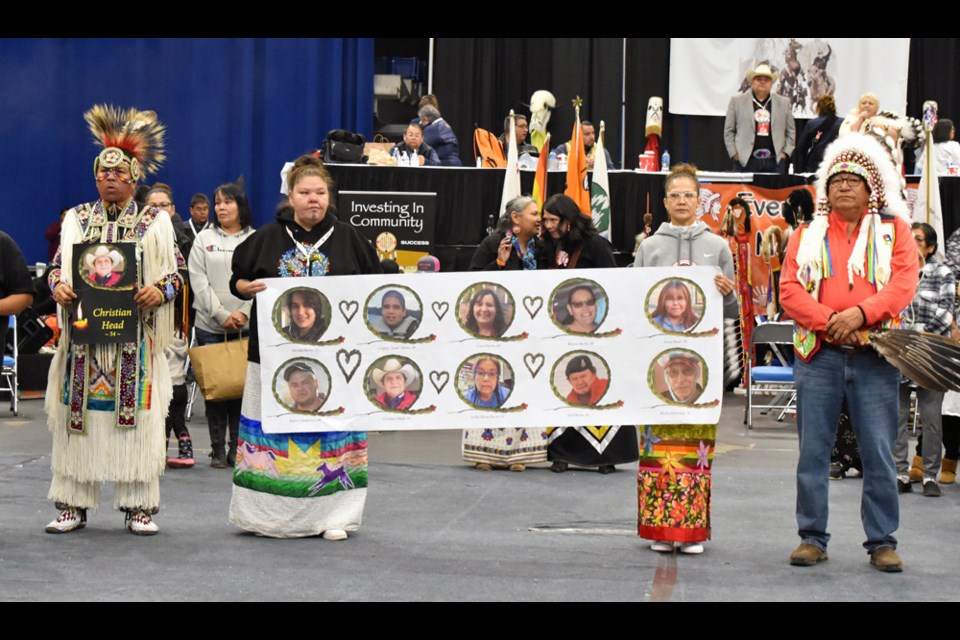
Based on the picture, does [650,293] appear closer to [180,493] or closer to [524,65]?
[180,493]

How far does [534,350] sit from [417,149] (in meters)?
8.16

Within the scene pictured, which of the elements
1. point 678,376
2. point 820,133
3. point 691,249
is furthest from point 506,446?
point 820,133

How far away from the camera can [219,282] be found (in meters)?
8.44

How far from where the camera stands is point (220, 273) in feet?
27.6

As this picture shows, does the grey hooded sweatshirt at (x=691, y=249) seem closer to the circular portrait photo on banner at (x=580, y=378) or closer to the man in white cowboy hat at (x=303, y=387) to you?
the circular portrait photo on banner at (x=580, y=378)

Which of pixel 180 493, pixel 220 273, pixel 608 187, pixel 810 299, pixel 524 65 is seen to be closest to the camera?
pixel 810 299

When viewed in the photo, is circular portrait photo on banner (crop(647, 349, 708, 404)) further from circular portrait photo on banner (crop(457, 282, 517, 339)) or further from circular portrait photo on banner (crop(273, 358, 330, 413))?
circular portrait photo on banner (crop(273, 358, 330, 413))

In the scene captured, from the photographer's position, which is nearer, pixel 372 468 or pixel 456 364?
pixel 456 364

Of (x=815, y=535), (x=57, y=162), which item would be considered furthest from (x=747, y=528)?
(x=57, y=162)

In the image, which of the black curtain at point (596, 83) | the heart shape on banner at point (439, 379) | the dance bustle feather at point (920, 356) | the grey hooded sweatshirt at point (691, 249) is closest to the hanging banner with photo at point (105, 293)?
the heart shape on banner at point (439, 379)

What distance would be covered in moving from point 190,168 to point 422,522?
34.9 ft

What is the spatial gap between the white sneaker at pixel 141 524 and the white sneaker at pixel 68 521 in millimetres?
238

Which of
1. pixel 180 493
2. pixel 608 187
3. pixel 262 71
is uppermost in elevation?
pixel 262 71

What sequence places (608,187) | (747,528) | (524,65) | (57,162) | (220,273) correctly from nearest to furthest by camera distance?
(747,528) → (220,273) → (608,187) → (57,162) → (524,65)
